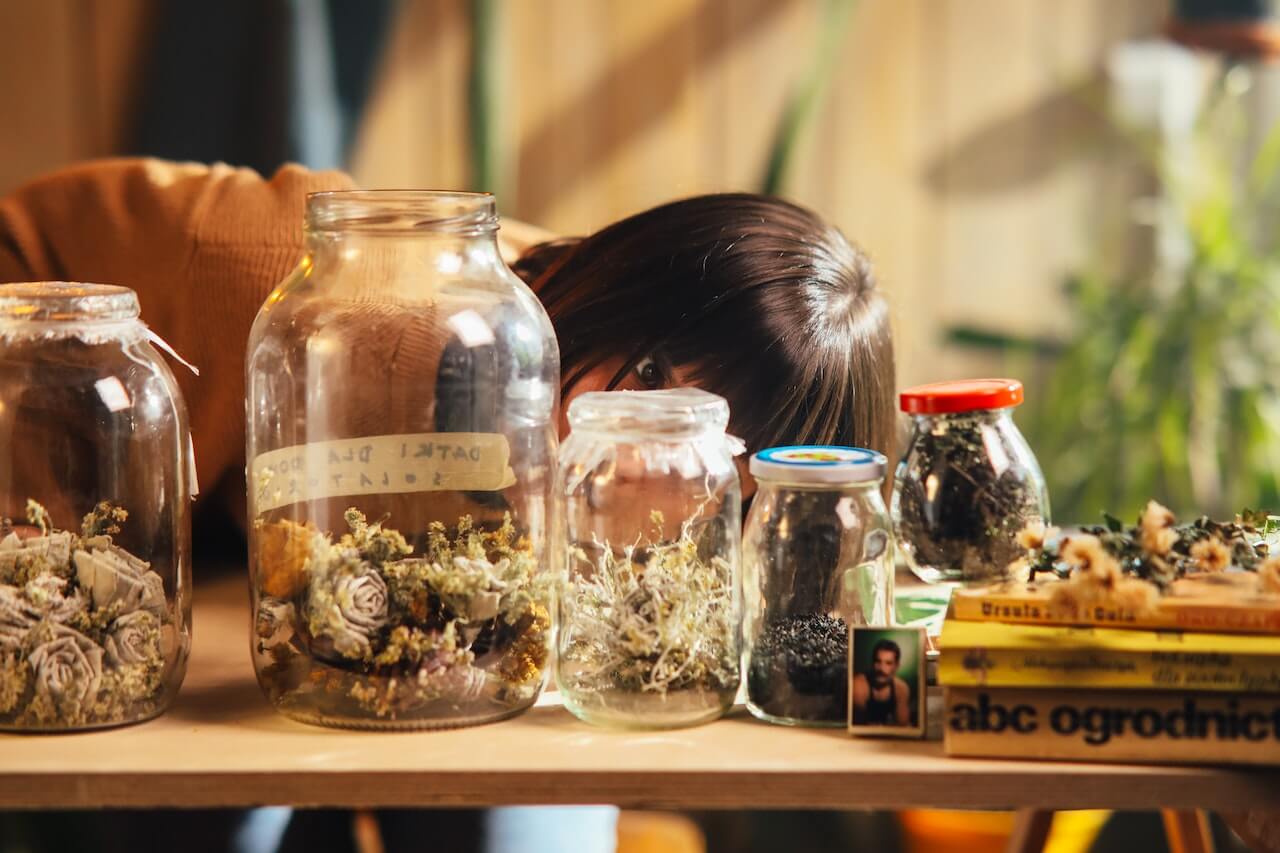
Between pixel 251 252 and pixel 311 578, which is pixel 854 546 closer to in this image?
pixel 311 578

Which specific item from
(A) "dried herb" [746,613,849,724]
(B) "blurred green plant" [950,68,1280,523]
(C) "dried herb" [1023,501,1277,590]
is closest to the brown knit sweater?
(A) "dried herb" [746,613,849,724]

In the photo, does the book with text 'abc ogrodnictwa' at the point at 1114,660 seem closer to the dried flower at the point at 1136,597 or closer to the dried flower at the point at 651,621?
the dried flower at the point at 1136,597

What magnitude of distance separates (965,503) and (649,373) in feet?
1.19

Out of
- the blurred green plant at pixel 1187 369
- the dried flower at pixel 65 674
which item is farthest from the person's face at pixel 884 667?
the blurred green plant at pixel 1187 369

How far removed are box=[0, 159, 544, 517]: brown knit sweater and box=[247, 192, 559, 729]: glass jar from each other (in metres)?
0.49

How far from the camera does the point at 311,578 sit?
0.76m

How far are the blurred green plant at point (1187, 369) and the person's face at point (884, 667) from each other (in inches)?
63.6

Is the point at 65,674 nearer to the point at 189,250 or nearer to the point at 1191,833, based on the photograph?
the point at 189,250

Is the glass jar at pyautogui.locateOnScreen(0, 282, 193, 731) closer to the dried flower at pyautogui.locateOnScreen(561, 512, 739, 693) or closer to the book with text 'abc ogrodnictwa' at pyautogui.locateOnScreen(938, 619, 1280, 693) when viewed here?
the dried flower at pyautogui.locateOnScreen(561, 512, 739, 693)

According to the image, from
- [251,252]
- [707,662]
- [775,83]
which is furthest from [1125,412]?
[707,662]

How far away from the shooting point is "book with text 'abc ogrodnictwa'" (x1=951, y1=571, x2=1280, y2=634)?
0.72 meters

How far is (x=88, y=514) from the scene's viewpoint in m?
0.80

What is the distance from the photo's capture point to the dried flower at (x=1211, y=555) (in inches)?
30.5

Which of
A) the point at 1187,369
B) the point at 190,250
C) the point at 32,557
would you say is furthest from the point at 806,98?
the point at 32,557
